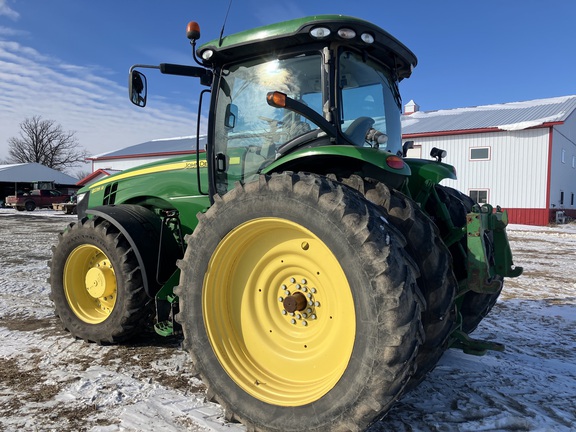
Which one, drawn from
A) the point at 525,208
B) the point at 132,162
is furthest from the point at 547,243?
the point at 132,162

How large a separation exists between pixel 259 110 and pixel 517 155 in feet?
69.0

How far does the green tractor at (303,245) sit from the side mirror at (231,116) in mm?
18

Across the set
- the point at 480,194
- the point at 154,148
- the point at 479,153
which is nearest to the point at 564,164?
the point at 479,153

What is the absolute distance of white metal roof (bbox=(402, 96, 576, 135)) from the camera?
21323 millimetres

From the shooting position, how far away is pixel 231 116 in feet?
11.5

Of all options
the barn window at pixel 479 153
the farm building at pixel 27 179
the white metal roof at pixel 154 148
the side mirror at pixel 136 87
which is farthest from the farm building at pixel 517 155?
the farm building at pixel 27 179

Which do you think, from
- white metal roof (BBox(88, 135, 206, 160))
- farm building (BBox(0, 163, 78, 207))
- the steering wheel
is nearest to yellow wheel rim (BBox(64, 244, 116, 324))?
the steering wheel

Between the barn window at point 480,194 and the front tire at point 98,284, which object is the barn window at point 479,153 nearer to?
the barn window at point 480,194

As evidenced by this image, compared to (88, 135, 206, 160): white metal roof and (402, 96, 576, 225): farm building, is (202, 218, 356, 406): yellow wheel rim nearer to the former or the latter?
(402, 96, 576, 225): farm building

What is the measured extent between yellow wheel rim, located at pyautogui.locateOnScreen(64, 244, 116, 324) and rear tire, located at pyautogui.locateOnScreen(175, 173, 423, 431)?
159 centimetres

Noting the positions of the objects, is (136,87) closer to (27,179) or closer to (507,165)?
(507,165)

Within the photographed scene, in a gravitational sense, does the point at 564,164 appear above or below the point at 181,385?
above

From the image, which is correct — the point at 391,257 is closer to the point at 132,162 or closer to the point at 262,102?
the point at 262,102

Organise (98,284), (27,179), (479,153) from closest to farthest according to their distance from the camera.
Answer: (98,284), (479,153), (27,179)
